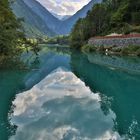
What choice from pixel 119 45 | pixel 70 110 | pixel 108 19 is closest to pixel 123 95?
pixel 70 110

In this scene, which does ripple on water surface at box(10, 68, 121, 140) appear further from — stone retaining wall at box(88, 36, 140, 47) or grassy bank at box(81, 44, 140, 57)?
stone retaining wall at box(88, 36, 140, 47)

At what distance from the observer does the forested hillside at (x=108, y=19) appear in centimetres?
8500

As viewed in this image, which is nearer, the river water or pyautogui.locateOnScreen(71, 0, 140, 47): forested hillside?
the river water

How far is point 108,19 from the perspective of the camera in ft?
312

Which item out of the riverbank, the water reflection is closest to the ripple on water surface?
the water reflection

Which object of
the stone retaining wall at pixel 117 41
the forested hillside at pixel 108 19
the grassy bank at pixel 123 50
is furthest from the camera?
the forested hillside at pixel 108 19

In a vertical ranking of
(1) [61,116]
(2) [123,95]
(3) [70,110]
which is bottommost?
(2) [123,95]

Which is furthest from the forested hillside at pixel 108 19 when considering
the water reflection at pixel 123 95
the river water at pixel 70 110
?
the river water at pixel 70 110

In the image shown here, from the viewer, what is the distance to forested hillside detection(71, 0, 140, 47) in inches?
3346

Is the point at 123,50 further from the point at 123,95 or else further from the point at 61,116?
the point at 61,116

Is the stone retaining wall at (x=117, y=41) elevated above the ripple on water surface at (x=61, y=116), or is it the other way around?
the ripple on water surface at (x=61, y=116)

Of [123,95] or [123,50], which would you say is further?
[123,50]

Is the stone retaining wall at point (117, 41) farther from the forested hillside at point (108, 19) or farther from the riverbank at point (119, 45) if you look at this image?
the forested hillside at point (108, 19)

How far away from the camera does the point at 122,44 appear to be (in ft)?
208
